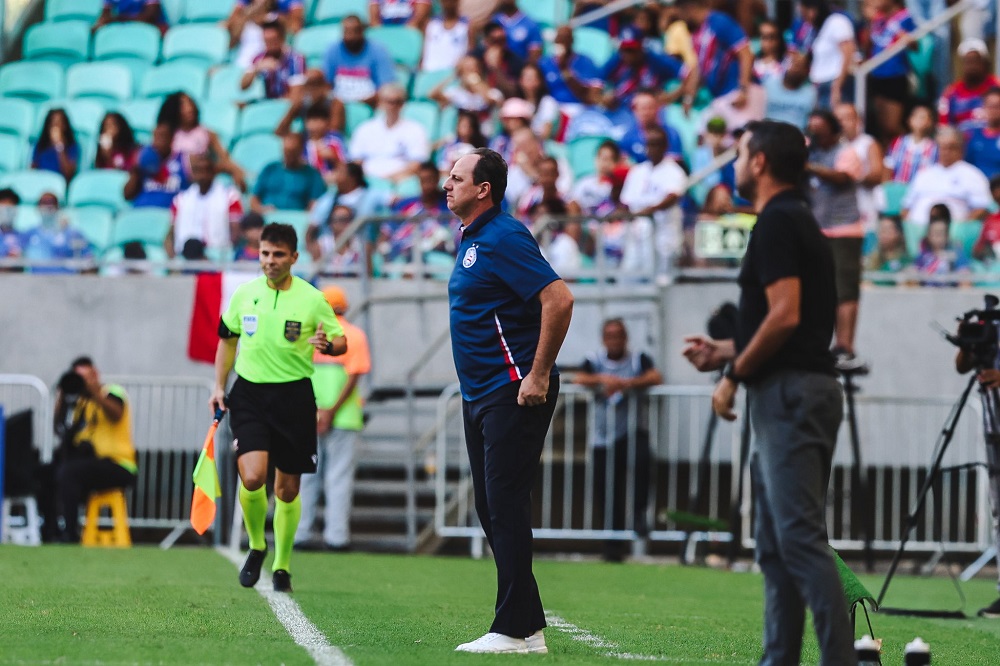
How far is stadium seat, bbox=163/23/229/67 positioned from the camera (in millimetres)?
22156

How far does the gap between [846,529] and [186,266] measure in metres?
7.14

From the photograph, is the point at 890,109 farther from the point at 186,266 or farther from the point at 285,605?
the point at 285,605

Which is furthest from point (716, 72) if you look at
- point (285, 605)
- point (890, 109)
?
point (285, 605)

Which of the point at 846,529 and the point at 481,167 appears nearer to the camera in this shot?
the point at 481,167

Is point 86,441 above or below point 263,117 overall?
below

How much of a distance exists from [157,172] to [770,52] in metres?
7.38

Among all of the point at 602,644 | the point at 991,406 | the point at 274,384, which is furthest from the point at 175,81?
the point at 602,644

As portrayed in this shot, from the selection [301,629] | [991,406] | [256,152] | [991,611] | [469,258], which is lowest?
[991,611]

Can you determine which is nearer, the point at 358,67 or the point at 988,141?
the point at 988,141

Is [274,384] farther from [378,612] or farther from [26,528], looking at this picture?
[26,528]

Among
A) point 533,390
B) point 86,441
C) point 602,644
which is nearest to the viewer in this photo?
point 533,390

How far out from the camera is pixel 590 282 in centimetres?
1627

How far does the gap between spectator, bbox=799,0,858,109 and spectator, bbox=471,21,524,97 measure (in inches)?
140

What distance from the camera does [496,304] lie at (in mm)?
7129
